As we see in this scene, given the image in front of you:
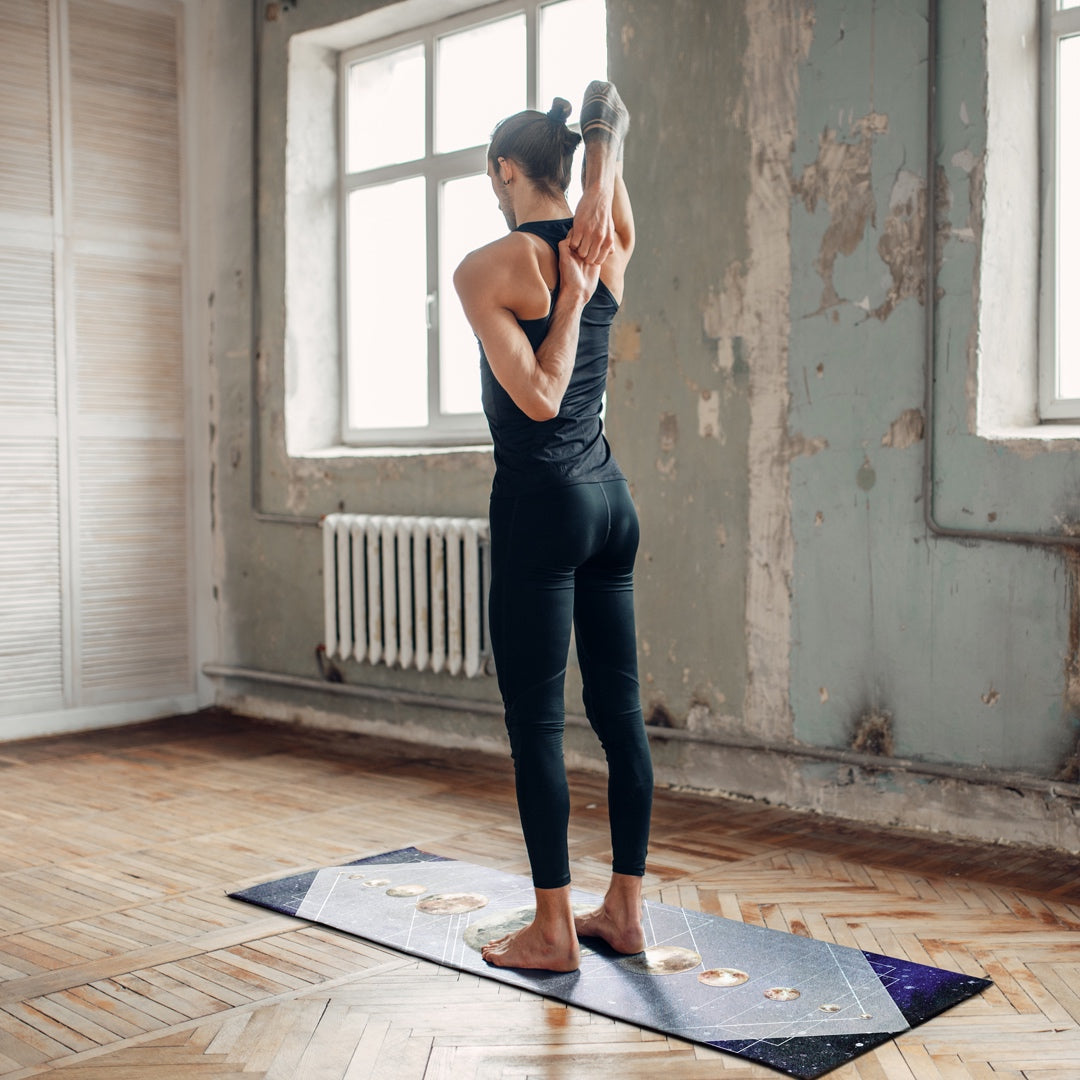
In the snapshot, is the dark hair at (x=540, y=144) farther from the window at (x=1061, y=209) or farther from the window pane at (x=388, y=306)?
the window pane at (x=388, y=306)

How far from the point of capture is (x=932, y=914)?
2809mm

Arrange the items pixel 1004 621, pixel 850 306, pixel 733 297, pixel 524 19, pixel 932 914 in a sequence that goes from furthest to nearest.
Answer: pixel 524 19 < pixel 733 297 < pixel 850 306 < pixel 1004 621 < pixel 932 914

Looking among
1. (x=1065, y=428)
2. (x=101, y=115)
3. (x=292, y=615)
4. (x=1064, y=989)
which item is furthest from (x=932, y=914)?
(x=101, y=115)

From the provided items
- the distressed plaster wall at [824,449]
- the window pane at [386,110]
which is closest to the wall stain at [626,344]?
the distressed plaster wall at [824,449]

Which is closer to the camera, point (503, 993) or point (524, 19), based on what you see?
point (503, 993)

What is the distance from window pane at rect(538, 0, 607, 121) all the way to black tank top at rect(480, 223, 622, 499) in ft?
7.78

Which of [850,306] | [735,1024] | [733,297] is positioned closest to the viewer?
[735,1024]

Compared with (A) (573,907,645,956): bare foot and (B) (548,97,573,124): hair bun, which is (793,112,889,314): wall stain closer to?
(B) (548,97,573,124): hair bun

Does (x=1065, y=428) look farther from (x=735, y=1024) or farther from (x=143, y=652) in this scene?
(x=143, y=652)

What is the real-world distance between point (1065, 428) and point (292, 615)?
125 inches

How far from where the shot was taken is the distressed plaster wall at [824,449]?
11.1 ft

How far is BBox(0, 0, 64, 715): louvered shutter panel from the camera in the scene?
5.06m

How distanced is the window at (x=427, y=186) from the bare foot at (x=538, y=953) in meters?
2.72

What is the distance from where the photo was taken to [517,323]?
7.54 feet
